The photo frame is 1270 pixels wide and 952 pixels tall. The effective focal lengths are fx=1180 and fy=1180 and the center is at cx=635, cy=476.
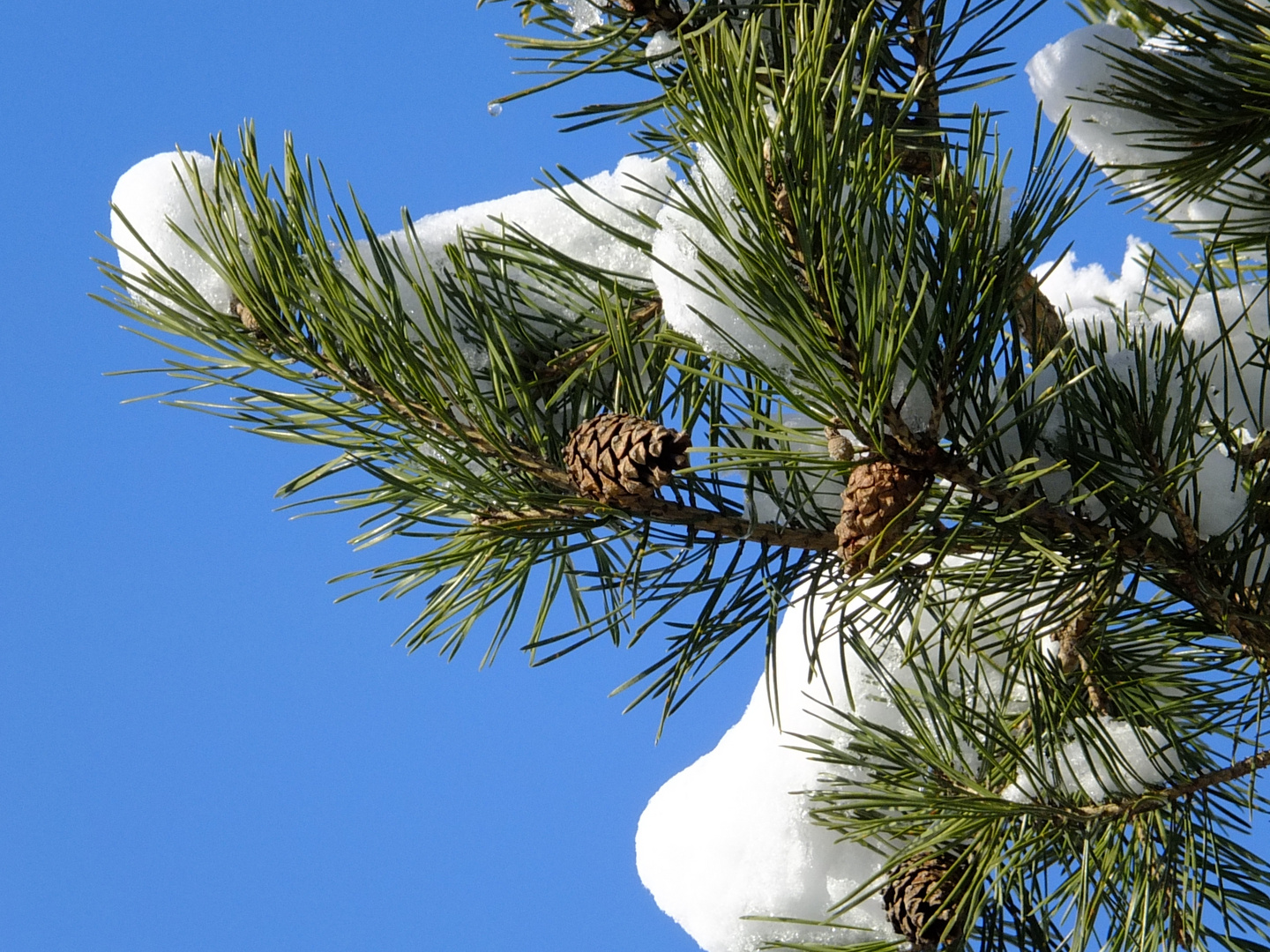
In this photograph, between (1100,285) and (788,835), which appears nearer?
(788,835)

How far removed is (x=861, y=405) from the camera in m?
0.55

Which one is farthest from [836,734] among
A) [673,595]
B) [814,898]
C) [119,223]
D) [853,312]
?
[119,223]

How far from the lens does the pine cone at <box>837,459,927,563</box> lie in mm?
589

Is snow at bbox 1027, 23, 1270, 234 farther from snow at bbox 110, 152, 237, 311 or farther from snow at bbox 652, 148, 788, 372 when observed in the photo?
snow at bbox 110, 152, 237, 311

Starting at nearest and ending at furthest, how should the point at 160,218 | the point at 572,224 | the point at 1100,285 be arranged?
the point at 160,218 < the point at 572,224 < the point at 1100,285

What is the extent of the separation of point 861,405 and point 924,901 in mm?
467

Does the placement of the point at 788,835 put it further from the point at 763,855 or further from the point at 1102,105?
the point at 1102,105

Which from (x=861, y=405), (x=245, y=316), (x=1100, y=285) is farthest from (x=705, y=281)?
(x=1100, y=285)

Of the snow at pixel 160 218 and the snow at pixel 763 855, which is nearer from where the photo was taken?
the snow at pixel 160 218

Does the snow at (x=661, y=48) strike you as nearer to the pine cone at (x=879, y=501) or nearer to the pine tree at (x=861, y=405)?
the pine tree at (x=861, y=405)

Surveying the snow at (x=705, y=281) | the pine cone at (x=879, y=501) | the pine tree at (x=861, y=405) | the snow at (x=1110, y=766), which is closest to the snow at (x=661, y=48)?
the pine tree at (x=861, y=405)

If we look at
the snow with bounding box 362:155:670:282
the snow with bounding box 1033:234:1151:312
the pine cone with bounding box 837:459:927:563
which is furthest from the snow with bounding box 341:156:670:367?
the snow with bounding box 1033:234:1151:312

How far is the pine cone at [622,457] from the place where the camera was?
604 mm

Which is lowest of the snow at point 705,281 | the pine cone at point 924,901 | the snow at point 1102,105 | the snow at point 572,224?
the pine cone at point 924,901
